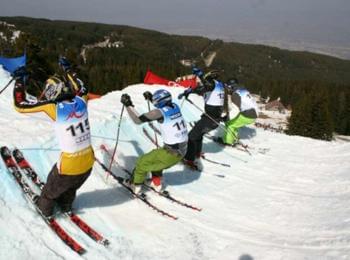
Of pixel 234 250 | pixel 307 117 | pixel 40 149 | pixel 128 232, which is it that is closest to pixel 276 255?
pixel 234 250

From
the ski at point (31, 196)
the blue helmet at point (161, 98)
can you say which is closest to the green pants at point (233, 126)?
the blue helmet at point (161, 98)

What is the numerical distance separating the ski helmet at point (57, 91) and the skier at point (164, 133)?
1679mm

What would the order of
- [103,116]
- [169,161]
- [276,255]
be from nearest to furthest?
1. [276,255]
2. [169,161]
3. [103,116]

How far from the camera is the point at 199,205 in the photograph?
8.17m

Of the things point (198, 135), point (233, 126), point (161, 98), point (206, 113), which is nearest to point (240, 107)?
point (233, 126)

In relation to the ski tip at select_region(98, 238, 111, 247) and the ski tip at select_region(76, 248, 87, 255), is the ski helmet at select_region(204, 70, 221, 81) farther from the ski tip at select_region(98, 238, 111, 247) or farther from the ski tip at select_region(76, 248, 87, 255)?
the ski tip at select_region(76, 248, 87, 255)

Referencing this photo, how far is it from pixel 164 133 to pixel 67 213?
8.26 ft

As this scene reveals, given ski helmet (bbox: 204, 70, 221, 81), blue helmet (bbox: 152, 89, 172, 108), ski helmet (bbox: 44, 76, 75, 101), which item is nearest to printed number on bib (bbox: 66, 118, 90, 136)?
ski helmet (bbox: 44, 76, 75, 101)

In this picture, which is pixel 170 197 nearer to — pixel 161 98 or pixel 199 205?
pixel 199 205

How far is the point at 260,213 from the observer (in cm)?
802

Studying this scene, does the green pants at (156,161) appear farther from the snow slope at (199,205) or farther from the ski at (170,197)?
the snow slope at (199,205)

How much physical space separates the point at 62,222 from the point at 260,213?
13.5 ft

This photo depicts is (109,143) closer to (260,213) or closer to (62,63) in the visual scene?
(62,63)

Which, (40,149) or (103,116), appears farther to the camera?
(103,116)
